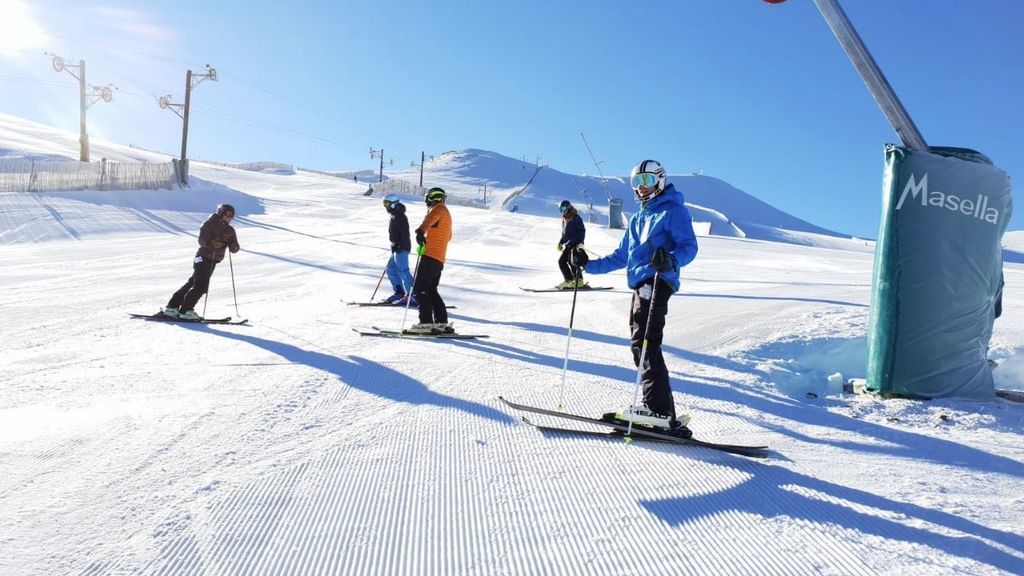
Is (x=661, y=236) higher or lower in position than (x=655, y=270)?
higher

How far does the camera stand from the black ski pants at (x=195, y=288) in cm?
851

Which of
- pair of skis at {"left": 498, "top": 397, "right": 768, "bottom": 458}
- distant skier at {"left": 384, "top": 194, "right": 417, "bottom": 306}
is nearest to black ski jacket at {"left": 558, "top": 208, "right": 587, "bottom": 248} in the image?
distant skier at {"left": 384, "top": 194, "right": 417, "bottom": 306}

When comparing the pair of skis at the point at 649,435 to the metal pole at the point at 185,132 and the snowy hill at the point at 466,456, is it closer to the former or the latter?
the snowy hill at the point at 466,456

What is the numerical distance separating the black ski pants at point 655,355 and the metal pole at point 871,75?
246 centimetres

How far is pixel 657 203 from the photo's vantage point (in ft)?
14.3

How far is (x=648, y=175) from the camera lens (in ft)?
14.2

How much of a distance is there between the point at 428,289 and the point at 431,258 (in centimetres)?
38

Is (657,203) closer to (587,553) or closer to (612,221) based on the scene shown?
(587,553)

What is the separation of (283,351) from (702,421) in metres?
4.10

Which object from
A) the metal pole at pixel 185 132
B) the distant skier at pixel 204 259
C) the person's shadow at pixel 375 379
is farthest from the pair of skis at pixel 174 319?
the metal pole at pixel 185 132

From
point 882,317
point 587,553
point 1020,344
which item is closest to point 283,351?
point 587,553

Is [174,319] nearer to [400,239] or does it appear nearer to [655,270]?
[400,239]

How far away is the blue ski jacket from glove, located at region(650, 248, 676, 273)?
0.46 feet

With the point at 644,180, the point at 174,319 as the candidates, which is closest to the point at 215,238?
the point at 174,319
